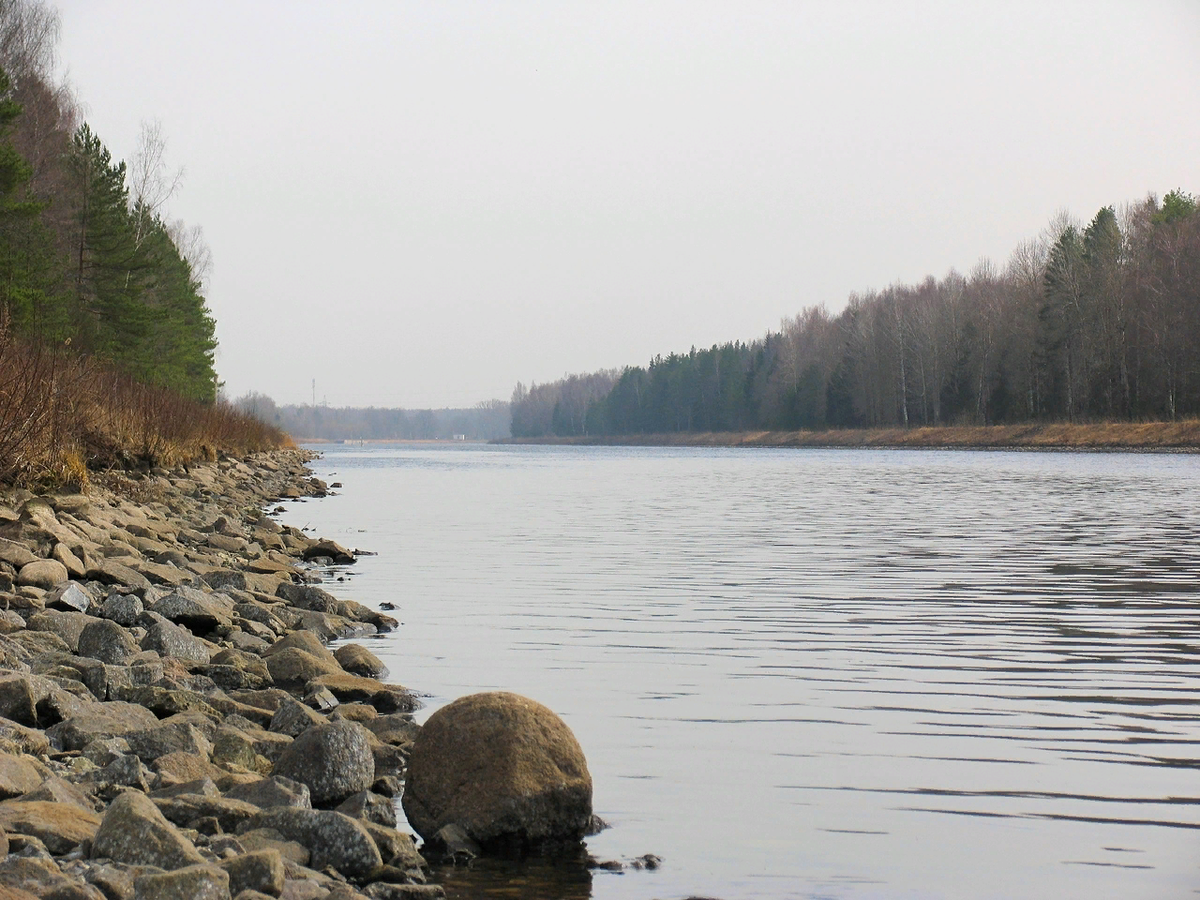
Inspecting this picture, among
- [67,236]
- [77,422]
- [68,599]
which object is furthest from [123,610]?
[67,236]

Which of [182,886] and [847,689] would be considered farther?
[847,689]

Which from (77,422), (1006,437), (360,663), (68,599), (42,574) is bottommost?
(360,663)

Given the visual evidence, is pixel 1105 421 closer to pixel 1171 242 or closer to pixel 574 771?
pixel 1171 242

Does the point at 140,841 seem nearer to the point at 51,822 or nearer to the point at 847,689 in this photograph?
the point at 51,822

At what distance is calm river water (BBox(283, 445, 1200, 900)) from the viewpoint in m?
5.20

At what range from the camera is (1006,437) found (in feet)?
231

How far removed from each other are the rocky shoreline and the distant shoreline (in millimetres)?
53993

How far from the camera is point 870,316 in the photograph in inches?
3984

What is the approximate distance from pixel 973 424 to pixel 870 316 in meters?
23.6

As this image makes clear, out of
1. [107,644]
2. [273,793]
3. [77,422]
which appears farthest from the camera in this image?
[77,422]

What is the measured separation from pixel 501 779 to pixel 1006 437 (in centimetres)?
6902

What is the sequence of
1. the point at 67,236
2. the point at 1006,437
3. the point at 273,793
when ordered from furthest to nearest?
the point at 1006,437 → the point at 67,236 → the point at 273,793

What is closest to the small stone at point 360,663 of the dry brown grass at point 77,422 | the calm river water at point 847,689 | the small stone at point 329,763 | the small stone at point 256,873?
the calm river water at point 847,689

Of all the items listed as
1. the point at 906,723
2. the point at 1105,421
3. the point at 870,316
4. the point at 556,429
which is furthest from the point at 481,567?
the point at 556,429
